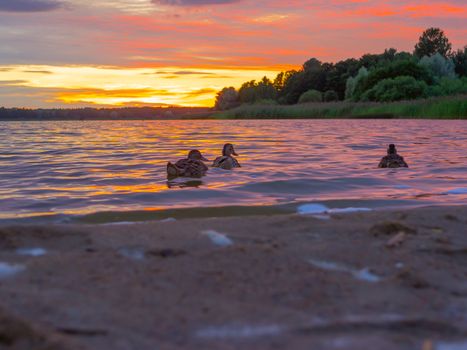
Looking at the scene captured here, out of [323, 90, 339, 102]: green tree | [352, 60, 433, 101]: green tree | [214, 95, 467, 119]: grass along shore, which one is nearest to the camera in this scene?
[214, 95, 467, 119]: grass along shore

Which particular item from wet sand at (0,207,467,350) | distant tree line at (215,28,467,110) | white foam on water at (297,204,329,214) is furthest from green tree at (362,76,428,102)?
wet sand at (0,207,467,350)

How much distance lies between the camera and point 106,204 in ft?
20.5

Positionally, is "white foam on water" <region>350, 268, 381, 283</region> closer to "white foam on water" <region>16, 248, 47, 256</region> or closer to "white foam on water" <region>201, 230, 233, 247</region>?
"white foam on water" <region>201, 230, 233, 247</region>

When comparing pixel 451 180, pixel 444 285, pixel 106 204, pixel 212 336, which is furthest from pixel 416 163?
pixel 212 336

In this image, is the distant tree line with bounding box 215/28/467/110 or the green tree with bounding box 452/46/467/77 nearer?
the distant tree line with bounding box 215/28/467/110

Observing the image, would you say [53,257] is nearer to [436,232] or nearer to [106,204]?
[436,232]

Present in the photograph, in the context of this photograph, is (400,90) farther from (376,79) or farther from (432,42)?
(432,42)

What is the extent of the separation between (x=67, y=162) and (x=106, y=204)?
5.25 meters

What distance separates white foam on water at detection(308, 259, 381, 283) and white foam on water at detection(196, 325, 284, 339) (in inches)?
30.7

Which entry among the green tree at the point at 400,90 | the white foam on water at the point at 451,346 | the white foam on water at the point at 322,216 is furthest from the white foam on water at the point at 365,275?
the green tree at the point at 400,90

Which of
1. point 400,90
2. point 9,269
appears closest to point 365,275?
point 9,269

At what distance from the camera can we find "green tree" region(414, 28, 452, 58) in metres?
94.8

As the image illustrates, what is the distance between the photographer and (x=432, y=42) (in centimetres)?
9588

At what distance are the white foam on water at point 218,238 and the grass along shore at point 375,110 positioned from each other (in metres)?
31.4
